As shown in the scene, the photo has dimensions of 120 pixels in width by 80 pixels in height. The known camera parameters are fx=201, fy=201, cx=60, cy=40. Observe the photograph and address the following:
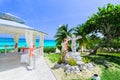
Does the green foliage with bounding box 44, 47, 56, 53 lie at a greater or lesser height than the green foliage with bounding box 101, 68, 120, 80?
greater

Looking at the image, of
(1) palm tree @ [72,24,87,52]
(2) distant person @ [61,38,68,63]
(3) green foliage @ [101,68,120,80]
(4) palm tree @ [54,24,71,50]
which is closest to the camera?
(2) distant person @ [61,38,68,63]

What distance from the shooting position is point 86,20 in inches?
1086

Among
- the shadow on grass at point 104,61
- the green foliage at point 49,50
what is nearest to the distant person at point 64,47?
the shadow on grass at point 104,61

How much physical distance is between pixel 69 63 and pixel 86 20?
1451cm

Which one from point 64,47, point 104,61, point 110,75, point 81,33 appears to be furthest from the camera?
point 81,33

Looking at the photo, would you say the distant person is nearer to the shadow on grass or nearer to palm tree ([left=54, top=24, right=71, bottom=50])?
the shadow on grass

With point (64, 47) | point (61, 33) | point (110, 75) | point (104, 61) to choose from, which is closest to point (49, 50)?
point (61, 33)

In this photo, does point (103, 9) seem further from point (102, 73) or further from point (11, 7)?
point (11, 7)

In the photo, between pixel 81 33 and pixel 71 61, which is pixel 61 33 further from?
pixel 71 61

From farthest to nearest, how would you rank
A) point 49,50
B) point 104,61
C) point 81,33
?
point 49,50 < point 81,33 < point 104,61

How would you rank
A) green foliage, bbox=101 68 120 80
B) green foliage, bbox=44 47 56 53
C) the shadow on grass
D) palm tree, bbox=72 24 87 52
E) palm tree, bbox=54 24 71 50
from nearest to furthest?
green foliage, bbox=101 68 120 80 → the shadow on grass → palm tree, bbox=72 24 87 52 → green foliage, bbox=44 47 56 53 → palm tree, bbox=54 24 71 50

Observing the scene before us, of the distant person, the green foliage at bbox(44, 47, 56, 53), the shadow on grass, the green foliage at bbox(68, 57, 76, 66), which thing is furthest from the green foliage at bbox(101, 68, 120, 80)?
the green foliage at bbox(44, 47, 56, 53)

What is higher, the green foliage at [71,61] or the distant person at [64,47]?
the distant person at [64,47]

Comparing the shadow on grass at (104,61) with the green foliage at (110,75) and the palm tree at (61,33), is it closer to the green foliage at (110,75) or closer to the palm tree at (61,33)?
the green foliage at (110,75)
